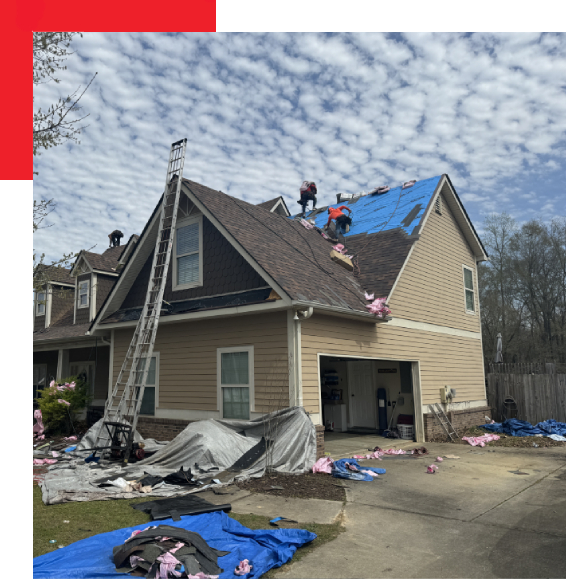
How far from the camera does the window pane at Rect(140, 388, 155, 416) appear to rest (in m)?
13.2

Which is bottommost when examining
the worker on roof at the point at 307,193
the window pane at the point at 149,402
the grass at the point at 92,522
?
the grass at the point at 92,522

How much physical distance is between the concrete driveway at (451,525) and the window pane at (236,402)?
118 inches

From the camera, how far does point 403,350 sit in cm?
1388

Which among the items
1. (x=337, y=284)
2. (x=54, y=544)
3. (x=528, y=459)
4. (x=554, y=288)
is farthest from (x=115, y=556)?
(x=554, y=288)

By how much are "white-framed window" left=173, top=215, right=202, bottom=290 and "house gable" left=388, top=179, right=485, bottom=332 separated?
5.15m

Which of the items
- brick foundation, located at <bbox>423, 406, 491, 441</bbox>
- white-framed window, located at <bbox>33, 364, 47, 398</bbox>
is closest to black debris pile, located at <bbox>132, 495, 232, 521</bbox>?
brick foundation, located at <bbox>423, 406, 491, 441</bbox>

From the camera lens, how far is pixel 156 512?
21.5 ft

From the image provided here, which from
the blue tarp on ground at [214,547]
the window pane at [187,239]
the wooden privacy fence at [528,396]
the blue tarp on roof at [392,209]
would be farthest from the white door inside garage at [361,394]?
the blue tarp on ground at [214,547]

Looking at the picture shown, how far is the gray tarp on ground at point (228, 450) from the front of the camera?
30.4ft

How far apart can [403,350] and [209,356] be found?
17.6ft

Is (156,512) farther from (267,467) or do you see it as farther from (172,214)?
(172,214)

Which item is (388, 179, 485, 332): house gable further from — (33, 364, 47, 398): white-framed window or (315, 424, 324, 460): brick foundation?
(33, 364, 47, 398): white-framed window

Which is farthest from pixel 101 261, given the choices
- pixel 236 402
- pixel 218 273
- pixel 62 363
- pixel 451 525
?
pixel 451 525

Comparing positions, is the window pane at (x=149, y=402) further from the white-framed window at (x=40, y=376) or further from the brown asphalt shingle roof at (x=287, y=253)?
the white-framed window at (x=40, y=376)
